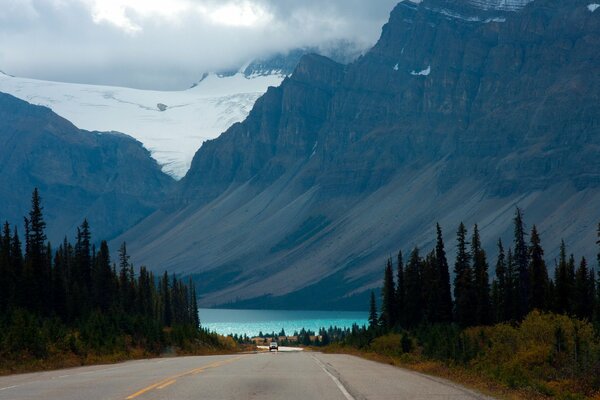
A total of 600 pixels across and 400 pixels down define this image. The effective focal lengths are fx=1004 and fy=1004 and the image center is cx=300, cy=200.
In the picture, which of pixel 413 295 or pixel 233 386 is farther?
pixel 413 295

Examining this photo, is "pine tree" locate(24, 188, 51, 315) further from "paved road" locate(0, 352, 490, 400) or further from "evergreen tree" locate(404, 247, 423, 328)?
"paved road" locate(0, 352, 490, 400)

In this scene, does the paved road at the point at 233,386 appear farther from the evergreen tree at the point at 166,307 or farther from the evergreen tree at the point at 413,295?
the evergreen tree at the point at 166,307

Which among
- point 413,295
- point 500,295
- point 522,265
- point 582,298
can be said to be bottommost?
point 582,298

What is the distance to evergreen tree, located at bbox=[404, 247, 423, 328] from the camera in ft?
376

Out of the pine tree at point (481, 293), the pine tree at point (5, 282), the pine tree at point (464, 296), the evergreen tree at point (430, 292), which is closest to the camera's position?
the pine tree at point (5, 282)

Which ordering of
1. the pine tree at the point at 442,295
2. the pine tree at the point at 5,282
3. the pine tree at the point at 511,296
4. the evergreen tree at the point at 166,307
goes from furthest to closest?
the evergreen tree at the point at 166,307
the pine tree at the point at 442,295
the pine tree at the point at 511,296
the pine tree at the point at 5,282

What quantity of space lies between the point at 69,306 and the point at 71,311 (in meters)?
0.79

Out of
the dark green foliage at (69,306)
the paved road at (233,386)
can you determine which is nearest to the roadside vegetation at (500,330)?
the paved road at (233,386)

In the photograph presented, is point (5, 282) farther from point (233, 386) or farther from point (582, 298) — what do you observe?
point (233, 386)

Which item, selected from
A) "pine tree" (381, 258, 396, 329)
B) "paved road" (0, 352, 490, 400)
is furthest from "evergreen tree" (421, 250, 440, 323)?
"paved road" (0, 352, 490, 400)

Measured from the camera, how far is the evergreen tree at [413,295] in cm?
11462

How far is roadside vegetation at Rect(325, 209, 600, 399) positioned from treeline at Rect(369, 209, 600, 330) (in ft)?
0.38

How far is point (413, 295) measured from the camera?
116m

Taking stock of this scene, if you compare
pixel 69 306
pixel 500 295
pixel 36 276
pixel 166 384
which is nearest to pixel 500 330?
pixel 166 384
